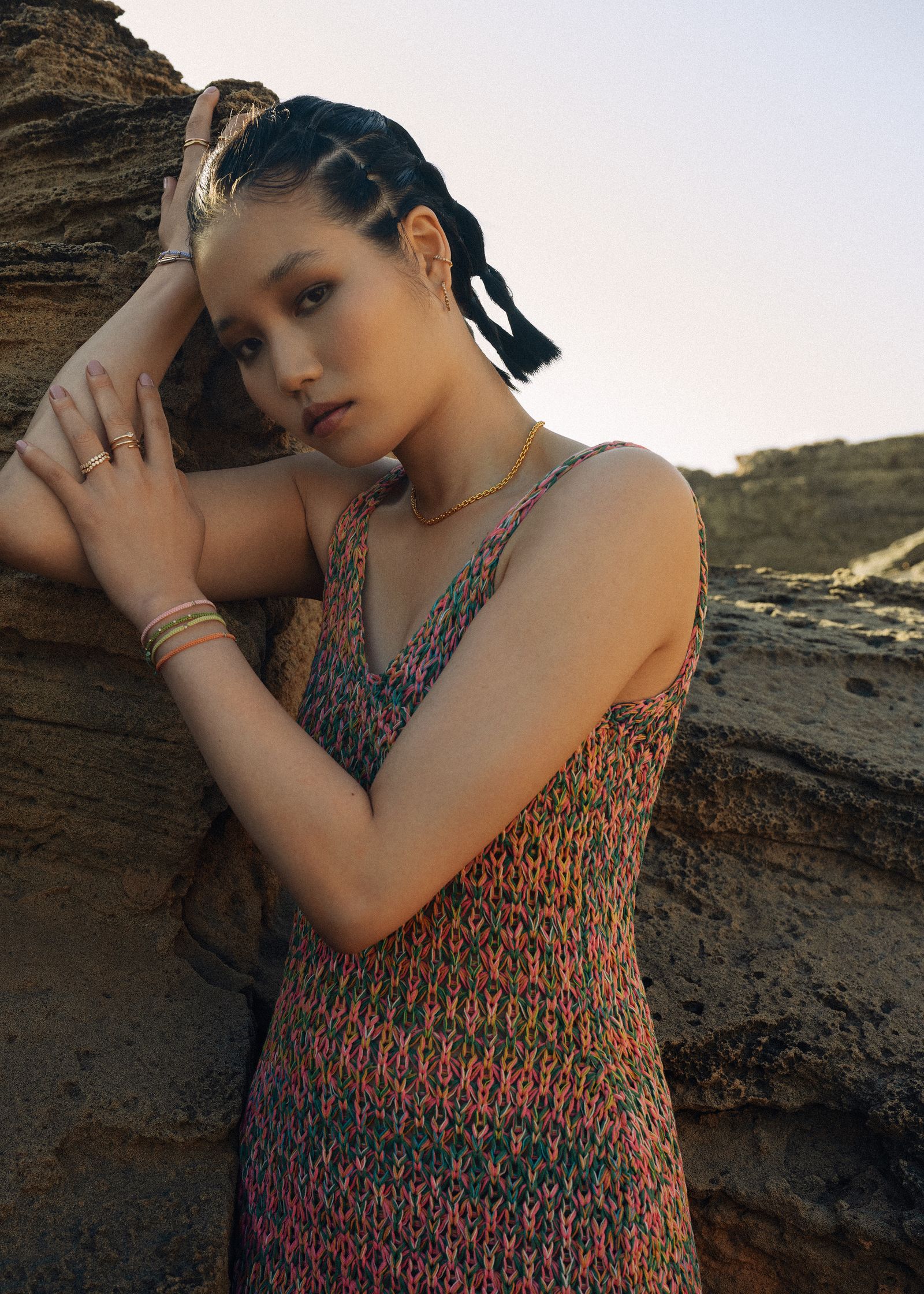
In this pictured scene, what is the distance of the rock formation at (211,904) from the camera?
4.87 ft

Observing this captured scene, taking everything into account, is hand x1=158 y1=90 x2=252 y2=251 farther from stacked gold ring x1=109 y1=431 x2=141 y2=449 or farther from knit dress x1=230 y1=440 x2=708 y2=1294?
knit dress x1=230 y1=440 x2=708 y2=1294

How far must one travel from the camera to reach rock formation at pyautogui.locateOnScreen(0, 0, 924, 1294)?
1484mm

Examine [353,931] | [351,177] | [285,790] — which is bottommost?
[353,931]

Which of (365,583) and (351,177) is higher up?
(351,177)

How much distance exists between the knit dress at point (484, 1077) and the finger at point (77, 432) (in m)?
0.56

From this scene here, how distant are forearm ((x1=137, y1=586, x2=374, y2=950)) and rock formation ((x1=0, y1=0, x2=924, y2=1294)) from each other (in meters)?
0.57

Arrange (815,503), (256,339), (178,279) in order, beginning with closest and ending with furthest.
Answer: (256,339) < (178,279) < (815,503)

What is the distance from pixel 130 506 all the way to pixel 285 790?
579 mm

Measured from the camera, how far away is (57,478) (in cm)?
152

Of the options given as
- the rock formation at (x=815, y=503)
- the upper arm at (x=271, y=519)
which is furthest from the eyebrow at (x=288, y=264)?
the rock formation at (x=815, y=503)

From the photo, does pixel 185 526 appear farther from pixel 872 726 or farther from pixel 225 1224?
pixel 872 726

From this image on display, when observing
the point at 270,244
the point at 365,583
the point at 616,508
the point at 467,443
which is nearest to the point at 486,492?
the point at 467,443

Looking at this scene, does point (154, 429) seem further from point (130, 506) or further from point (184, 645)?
point (184, 645)

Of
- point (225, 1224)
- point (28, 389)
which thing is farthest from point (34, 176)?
point (225, 1224)
